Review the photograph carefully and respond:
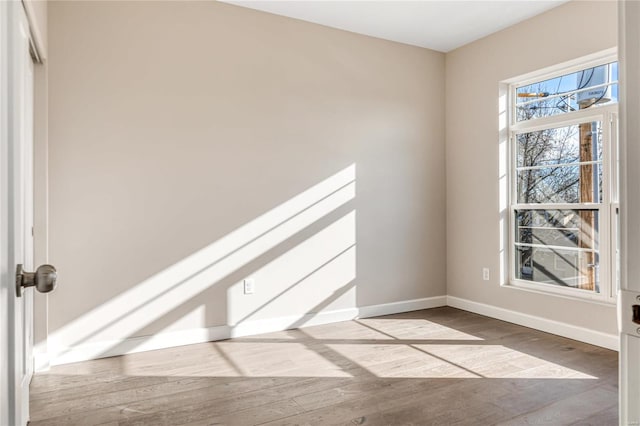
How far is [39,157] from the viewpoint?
287cm

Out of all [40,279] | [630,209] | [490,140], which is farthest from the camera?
[490,140]

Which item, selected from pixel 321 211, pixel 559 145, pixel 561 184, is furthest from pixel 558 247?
pixel 321 211

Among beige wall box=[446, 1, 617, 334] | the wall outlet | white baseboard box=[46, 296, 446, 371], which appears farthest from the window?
the wall outlet

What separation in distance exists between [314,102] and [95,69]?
174cm

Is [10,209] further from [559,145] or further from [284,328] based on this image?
[559,145]

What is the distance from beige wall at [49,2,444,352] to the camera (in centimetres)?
306

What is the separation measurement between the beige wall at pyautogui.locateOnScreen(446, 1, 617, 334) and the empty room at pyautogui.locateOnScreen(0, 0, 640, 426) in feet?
0.06

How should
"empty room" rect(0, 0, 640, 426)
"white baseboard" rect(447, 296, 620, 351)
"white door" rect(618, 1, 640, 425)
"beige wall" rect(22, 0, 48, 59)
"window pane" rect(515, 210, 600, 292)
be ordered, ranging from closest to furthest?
"white door" rect(618, 1, 640, 425)
"beige wall" rect(22, 0, 48, 59)
"empty room" rect(0, 0, 640, 426)
"white baseboard" rect(447, 296, 620, 351)
"window pane" rect(515, 210, 600, 292)

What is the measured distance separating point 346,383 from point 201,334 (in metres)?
1.34

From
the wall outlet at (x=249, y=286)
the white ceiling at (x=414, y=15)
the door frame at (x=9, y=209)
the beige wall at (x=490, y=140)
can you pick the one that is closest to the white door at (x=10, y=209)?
the door frame at (x=9, y=209)

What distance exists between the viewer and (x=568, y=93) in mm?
3691

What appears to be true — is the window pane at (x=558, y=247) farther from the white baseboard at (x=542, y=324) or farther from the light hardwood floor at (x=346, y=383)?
the light hardwood floor at (x=346, y=383)

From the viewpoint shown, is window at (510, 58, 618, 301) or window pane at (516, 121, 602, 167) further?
window pane at (516, 121, 602, 167)

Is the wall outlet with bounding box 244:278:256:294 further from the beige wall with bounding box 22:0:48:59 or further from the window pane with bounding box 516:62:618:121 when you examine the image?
the window pane with bounding box 516:62:618:121
